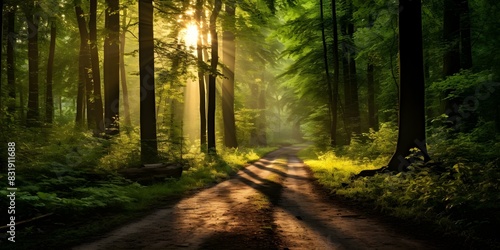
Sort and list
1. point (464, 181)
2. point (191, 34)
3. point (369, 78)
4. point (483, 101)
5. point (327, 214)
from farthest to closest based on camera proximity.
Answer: point (369, 78) → point (191, 34) → point (483, 101) → point (327, 214) → point (464, 181)

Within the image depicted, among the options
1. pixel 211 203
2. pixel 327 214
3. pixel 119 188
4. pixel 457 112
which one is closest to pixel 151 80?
pixel 119 188

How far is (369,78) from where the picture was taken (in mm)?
23125

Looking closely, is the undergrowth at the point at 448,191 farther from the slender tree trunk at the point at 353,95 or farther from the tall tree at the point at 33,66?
the tall tree at the point at 33,66

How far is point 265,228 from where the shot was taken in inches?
242

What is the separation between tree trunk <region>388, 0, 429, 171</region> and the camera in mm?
9719

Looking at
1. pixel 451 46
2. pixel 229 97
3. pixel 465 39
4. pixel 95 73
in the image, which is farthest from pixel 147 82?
pixel 229 97

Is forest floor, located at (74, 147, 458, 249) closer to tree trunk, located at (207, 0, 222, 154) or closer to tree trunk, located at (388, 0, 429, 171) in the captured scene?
tree trunk, located at (388, 0, 429, 171)

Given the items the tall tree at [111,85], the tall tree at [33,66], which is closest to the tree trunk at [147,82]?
the tall tree at [111,85]

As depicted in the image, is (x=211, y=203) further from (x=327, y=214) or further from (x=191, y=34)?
(x=191, y=34)

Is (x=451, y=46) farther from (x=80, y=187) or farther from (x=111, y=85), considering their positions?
(x=111, y=85)

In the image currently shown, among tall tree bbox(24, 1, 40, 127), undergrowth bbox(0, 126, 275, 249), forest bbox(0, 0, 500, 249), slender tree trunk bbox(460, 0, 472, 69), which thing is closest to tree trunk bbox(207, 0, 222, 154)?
forest bbox(0, 0, 500, 249)

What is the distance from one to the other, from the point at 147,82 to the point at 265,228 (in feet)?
26.7

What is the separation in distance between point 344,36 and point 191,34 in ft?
31.8

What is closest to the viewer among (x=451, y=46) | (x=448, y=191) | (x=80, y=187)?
(x=448, y=191)
